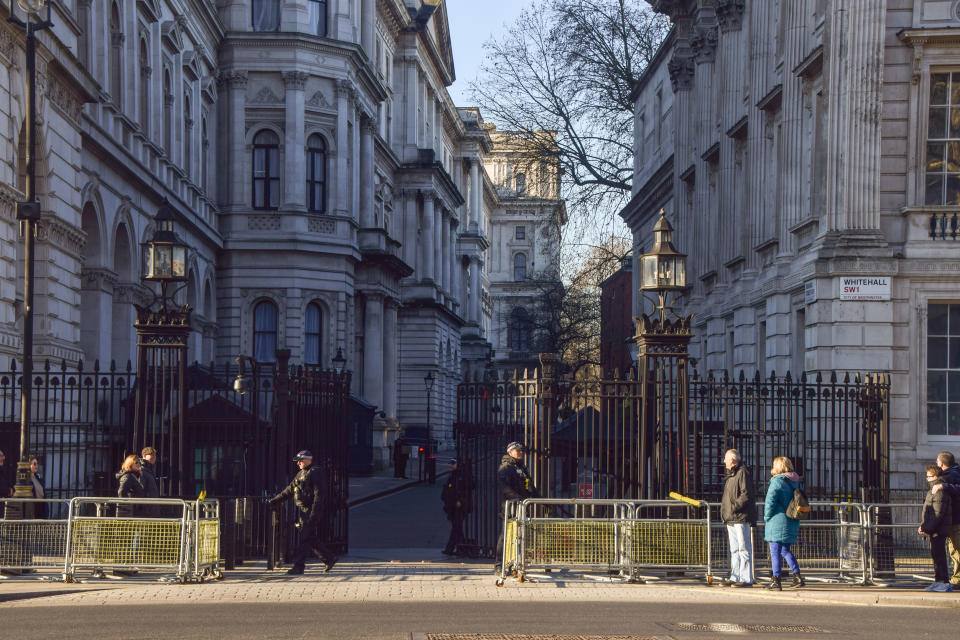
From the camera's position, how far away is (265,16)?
5156 centimetres

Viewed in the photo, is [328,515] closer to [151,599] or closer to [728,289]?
[151,599]

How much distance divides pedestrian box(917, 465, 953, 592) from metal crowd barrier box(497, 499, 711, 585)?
8.30 ft

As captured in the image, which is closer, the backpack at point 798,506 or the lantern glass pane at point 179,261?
the backpack at point 798,506

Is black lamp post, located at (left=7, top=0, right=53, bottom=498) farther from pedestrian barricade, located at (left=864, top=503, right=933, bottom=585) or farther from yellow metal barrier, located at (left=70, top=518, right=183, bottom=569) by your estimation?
pedestrian barricade, located at (left=864, top=503, right=933, bottom=585)

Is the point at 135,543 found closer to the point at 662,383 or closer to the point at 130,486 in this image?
the point at 130,486

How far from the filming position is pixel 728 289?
108ft

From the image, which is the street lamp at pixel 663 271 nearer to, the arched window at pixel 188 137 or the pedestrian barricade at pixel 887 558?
the pedestrian barricade at pixel 887 558

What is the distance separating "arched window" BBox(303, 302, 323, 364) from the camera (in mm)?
51781

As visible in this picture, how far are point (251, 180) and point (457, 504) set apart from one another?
33556 millimetres

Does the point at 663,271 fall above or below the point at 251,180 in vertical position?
below

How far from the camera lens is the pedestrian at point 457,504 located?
1944 cm

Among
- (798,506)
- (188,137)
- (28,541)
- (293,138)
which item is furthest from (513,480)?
(293,138)

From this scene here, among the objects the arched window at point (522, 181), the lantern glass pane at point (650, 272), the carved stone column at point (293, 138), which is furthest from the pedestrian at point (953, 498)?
the carved stone column at point (293, 138)

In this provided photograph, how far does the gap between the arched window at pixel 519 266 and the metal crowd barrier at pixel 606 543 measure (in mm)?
125799
